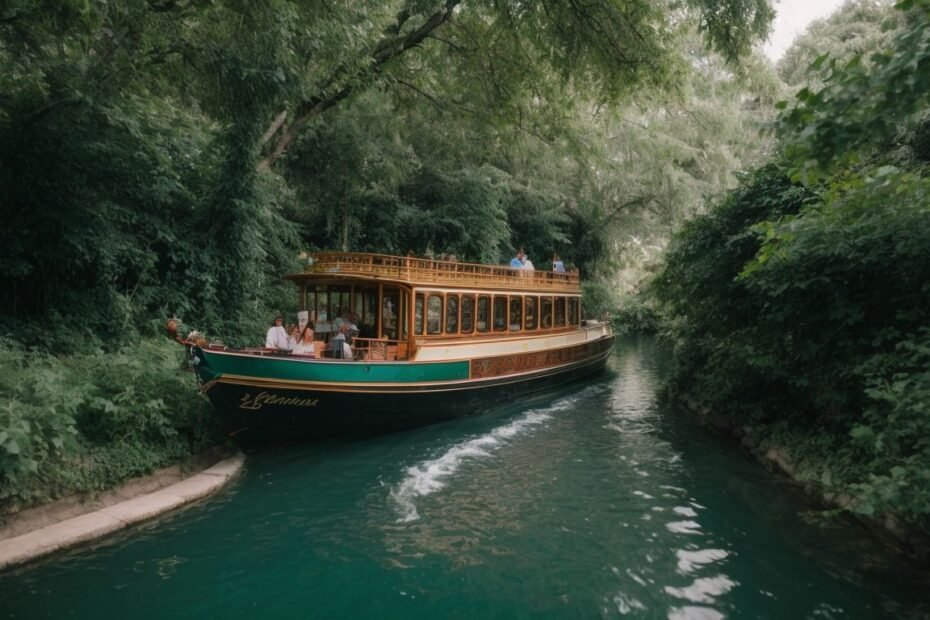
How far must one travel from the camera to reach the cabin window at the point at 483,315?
12867 millimetres

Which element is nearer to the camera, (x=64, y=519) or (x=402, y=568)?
(x=402, y=568)

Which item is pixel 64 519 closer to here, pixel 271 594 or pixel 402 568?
pixel 271 594

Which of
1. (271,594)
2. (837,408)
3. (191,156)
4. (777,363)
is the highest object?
(191,156)

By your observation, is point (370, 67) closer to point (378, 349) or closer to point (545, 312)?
point (378, 349)

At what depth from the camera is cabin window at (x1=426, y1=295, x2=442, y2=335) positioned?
11.3 metres

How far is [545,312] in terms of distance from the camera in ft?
50.8

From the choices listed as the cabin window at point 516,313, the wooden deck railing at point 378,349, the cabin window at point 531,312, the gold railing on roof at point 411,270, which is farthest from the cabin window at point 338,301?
the cabin window at point 531,312

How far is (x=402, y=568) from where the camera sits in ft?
18.9

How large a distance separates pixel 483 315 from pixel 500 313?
690 millimetres

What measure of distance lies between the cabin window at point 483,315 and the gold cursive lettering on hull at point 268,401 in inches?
188

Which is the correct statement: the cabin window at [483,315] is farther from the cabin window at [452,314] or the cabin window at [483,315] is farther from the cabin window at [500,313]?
the cabin window at [452,314]

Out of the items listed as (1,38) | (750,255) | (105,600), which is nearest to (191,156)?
(1,38)

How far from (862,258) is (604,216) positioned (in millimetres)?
20005

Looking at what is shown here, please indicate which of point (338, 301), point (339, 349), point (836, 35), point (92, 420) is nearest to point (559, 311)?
point (338, 301)
